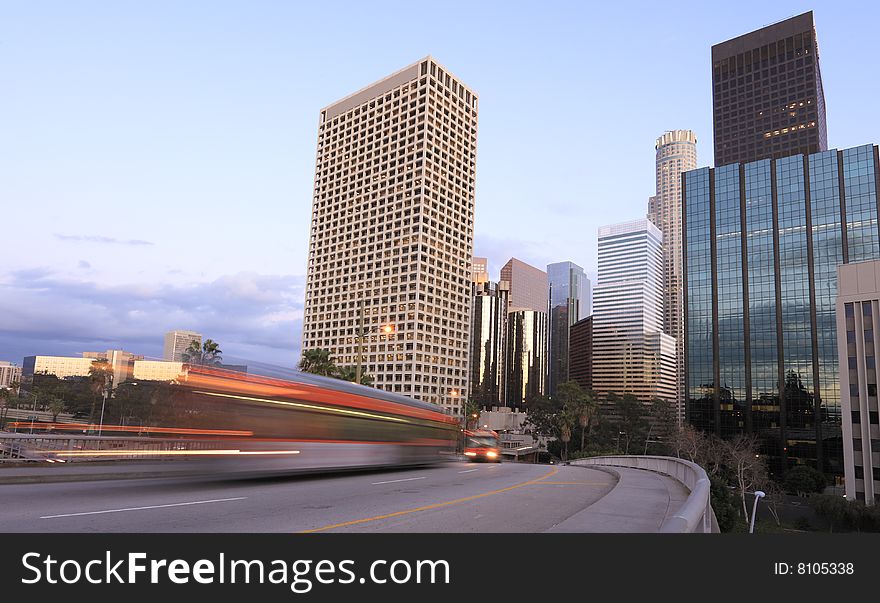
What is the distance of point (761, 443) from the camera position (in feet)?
362

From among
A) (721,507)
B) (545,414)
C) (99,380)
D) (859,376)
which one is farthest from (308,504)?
(545,414)

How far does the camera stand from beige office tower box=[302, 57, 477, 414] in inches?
6147

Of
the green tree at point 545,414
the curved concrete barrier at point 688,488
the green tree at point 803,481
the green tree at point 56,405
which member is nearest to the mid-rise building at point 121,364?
the curved concrete barrier at point 688,488

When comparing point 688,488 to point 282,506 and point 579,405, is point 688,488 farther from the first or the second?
point 579,405

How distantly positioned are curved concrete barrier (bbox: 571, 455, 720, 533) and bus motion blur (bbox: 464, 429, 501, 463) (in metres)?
8.41

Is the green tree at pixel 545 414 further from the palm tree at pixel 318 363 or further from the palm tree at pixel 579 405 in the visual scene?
the palm tree at pixel 318 363

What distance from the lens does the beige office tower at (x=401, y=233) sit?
15612 centimetres

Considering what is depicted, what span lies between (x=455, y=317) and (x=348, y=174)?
5224cm

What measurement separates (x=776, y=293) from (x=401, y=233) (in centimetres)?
8849

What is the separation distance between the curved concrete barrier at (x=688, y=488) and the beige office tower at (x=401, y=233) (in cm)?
10908

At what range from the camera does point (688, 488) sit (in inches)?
658

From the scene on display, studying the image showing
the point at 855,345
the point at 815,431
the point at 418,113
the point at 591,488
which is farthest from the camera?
the point at 418,113
